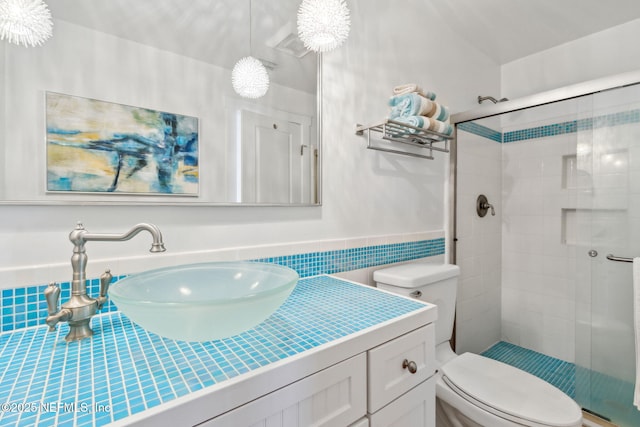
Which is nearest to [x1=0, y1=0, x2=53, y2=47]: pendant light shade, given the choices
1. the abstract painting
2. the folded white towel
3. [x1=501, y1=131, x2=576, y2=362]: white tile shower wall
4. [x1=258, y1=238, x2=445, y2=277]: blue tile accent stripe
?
the abstract painting

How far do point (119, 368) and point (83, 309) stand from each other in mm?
206

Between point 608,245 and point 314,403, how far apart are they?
1676 mm

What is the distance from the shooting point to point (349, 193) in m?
1.39

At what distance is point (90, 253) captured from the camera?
82 centimetres

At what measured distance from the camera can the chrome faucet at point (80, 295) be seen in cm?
65

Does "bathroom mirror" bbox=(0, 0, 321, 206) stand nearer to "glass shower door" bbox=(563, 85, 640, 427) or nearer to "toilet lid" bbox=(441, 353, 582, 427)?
"toilet lid" bbox=(441, 353, 582, 427)

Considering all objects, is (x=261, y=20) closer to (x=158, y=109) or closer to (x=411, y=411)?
(x=158, y=109)

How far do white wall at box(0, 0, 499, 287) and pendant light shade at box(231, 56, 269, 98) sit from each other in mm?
291

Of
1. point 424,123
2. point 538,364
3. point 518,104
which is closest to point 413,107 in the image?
point 424,123

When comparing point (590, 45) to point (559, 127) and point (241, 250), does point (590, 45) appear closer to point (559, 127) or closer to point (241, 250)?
point (559, 127)

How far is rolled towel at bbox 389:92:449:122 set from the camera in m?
1.38

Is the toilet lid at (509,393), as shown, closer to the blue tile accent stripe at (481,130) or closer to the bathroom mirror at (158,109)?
the bathroom mirror at (158,109)

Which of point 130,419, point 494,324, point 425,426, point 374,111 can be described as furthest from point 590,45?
point 130,419

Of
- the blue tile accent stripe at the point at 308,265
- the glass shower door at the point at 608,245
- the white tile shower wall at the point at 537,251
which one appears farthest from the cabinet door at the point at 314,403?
the white tile shower wall at the point at 537,251
